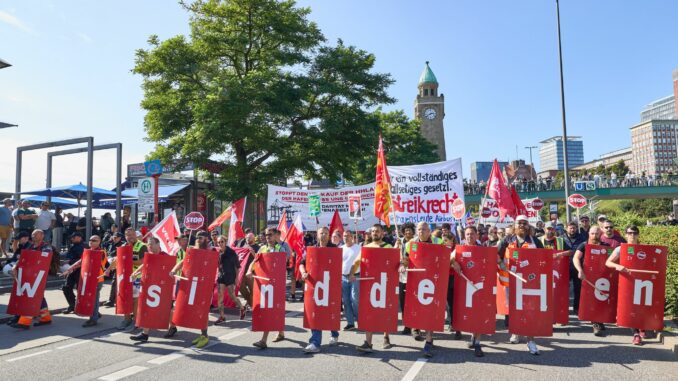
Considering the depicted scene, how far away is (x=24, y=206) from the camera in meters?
15.5

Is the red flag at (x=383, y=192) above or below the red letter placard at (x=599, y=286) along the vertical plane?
above

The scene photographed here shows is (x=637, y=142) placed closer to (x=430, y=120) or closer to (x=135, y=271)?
(x=430, y=120)

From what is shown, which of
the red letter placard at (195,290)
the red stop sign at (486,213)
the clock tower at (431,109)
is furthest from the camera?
the clock tower at (431,109)

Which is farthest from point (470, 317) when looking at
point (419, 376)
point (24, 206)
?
point (24, 206)

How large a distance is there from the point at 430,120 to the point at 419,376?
92.7m

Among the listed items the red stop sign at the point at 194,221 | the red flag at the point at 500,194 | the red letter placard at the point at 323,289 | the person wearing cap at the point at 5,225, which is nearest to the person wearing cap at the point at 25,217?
the person wearing cap at the point at 5,225

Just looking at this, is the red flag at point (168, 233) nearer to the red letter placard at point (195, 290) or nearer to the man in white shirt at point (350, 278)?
the red letter placard at point (195, 290)

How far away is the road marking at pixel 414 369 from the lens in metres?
6.13

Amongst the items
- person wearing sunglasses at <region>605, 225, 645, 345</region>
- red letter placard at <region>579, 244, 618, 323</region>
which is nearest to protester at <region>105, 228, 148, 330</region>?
red letter placard at <region>579, 244, 618, 323</region>

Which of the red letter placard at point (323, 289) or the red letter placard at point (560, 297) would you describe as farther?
the red letter placard at point (560, 297)

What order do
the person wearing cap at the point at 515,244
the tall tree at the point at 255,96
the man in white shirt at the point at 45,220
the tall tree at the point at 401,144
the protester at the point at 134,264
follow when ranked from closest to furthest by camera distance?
1. the person wearing cap at the point at 515,244
2. the protester at the point at 134,264
3. the man in white shirt at the point at 45,220
4. the tall tree at the point at 255,96
5. the tall tree at the point at 401,144

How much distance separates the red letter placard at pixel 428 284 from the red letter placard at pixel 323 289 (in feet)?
3.59

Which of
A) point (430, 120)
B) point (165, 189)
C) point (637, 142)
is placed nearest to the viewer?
point (165, 189)

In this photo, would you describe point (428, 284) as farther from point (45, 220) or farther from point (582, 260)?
point (45, 220)
